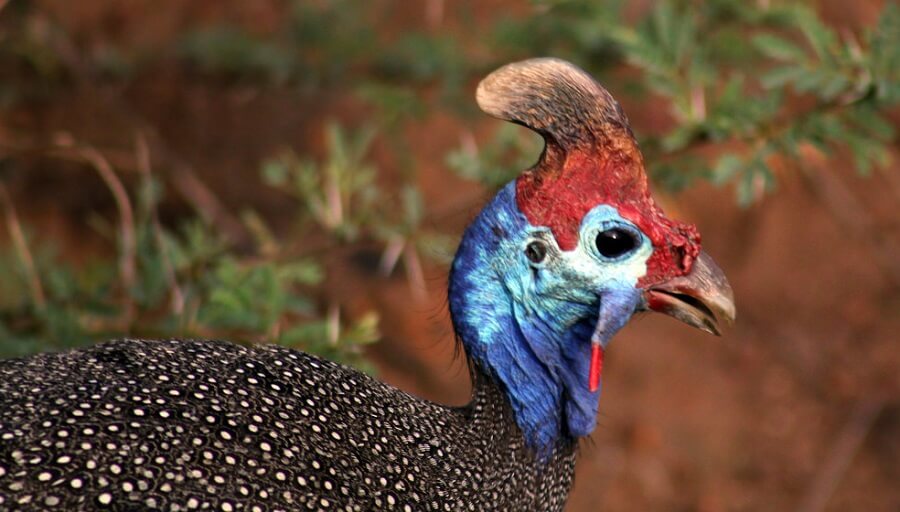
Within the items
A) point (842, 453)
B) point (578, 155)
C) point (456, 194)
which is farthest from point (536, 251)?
point (842, 453)

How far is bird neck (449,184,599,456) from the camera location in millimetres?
2143

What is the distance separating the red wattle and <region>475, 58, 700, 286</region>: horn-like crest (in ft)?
0.46

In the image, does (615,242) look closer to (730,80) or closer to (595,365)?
(595,365)

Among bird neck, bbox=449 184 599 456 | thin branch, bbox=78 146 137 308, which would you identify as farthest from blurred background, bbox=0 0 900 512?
bird neck, bbox=449 184 599 456

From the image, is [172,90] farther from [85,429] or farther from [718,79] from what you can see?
[85,429]

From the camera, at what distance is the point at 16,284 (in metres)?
3.55

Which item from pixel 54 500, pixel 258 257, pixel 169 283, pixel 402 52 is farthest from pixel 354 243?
pixel 54 500

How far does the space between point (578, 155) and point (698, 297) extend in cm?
32

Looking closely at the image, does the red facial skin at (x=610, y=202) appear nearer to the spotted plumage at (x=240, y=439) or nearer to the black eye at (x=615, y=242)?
the black eye at (x=615, y=242)

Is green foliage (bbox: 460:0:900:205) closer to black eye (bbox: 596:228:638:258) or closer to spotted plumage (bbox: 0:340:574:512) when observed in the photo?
black eye (bbox: 596:228:638:258)

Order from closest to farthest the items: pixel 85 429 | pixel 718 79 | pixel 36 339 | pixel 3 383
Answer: pixel 85 429 → pixel 3 383 → pixel 36 339 → pixel 718 79

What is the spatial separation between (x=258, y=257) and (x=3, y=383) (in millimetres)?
1437

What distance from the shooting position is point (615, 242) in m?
2.08

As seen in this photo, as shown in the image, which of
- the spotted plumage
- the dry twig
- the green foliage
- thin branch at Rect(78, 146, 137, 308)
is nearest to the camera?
the spotted plumage
